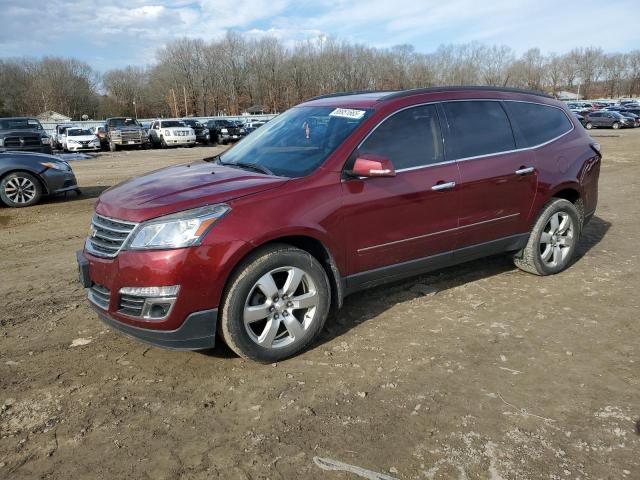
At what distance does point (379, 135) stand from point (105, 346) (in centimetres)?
260

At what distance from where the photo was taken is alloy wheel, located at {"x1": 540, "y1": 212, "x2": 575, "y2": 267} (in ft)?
16.8

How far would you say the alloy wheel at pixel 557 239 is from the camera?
201 inches

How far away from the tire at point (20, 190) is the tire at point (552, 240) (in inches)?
331

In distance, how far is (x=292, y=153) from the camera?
13.3ft

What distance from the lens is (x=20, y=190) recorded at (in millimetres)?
9305

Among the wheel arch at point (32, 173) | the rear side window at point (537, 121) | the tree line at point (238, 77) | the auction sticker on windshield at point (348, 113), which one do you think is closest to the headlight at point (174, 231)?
the auction sticker on windshield at point (348, 113)

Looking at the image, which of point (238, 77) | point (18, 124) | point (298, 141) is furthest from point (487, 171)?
point (238, 77)

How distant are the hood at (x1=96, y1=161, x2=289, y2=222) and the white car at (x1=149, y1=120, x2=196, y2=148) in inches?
1075

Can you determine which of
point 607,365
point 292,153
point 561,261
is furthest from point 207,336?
point 561,261

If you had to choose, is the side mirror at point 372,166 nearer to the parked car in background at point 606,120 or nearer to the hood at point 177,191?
the hood at point 177,191

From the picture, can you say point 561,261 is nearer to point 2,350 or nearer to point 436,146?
point 436,146

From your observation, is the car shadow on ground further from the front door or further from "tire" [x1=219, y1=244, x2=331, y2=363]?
the front door

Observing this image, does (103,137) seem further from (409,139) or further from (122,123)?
(409,139)

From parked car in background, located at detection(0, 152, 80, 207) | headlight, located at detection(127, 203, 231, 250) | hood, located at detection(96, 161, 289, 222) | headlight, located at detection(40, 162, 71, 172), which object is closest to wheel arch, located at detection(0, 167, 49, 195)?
parked car in background, located at detection(0, 152, 80, 207)
